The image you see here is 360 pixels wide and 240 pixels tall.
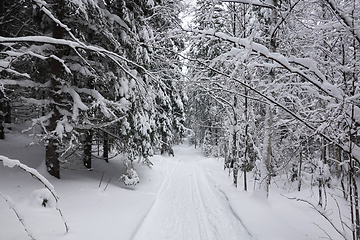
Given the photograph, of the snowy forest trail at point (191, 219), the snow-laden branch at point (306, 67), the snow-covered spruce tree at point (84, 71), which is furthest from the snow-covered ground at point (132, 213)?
the snow-laden branch at point (306, 67)

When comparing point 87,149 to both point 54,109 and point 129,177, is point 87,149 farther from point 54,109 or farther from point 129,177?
point 54,109

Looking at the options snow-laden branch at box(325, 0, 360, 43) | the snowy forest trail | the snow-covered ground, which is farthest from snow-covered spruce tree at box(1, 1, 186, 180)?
snow-laden branch at box(325, 0, 360, 43)

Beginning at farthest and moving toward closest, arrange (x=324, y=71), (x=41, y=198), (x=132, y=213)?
1. (x=132, y=213)
2. (x=41, y=198)
3. (x=324, y=71)

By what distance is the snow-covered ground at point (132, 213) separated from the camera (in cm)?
409

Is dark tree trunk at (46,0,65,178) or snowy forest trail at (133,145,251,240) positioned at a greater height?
dark tree trunk at (46,0,65,178)

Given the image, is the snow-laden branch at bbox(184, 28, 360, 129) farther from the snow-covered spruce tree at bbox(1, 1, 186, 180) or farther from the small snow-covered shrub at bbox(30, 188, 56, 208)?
the small snow-covered shrub at bbox(30, 188, 56, 208)

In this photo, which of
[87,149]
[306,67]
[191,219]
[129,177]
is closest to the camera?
[306,67]

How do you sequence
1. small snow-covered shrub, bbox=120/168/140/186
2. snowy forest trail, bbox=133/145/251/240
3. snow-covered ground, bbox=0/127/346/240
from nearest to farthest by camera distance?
snow-covered ground, bbox=0/127/346/240
snowy forest trail, bbox=133/145/251/240
small snow-covered shrub, bbox=120/168/140/186

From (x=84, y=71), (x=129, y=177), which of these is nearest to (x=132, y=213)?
(x=129, y=177)

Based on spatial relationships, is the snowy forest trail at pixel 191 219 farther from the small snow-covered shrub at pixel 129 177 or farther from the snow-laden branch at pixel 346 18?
the snow-laden branch at pixel 346 18

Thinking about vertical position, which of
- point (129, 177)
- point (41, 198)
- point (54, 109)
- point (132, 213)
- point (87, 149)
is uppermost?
point (54, 109)

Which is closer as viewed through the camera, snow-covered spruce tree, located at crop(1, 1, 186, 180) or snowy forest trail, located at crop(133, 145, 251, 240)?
snowy forest trail, located at crop(133, 145, 251, 240)

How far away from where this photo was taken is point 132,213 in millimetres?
5676

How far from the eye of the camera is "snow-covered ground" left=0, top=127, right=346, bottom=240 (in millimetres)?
4094
